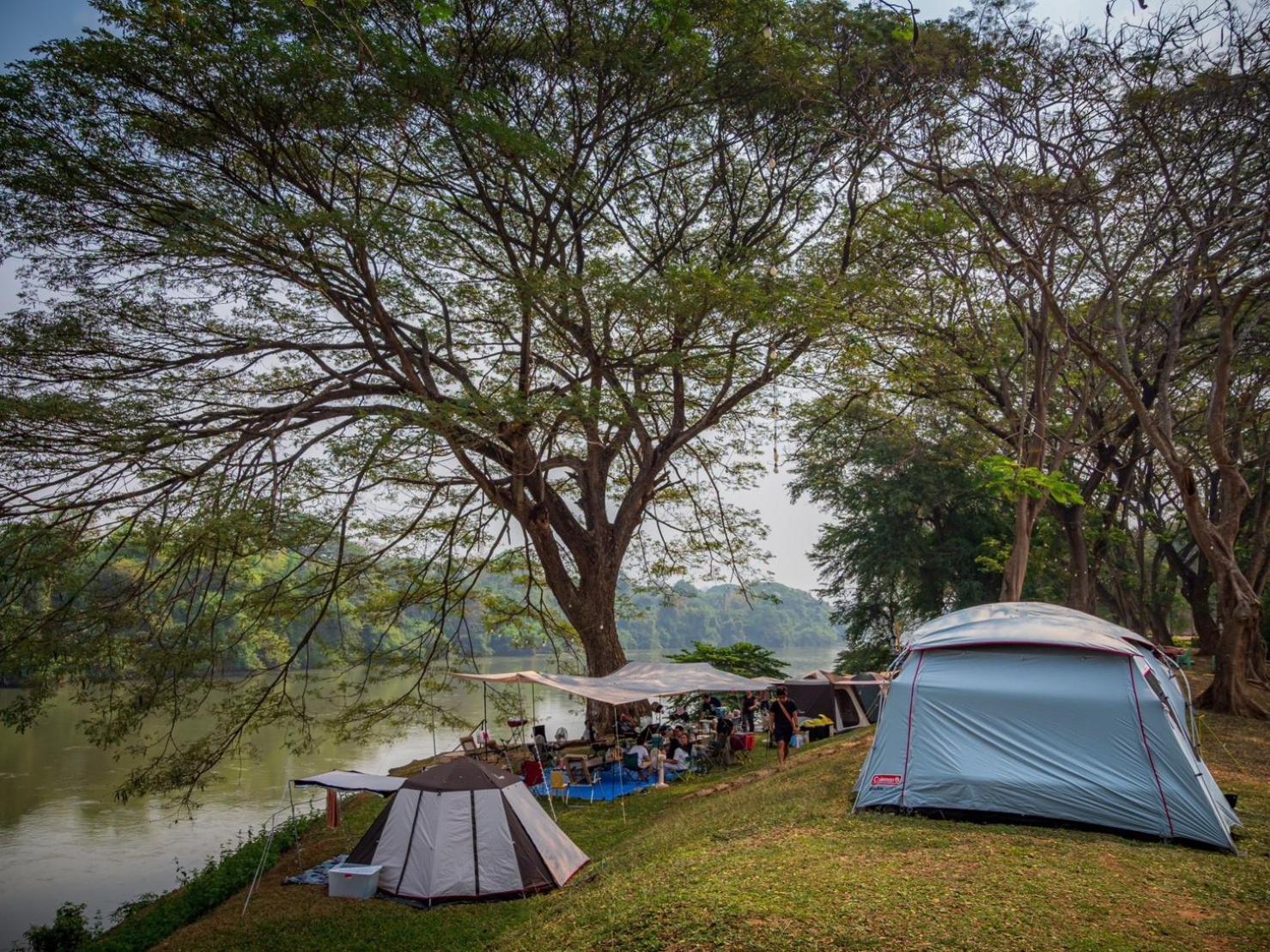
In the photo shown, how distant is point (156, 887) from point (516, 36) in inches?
545

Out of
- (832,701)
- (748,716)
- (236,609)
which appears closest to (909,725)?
(236,609)

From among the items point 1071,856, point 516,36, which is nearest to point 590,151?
point 516,36

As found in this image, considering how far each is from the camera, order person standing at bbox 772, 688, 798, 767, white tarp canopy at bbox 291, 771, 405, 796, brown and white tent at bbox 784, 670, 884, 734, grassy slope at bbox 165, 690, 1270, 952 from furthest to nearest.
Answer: brown and white tent at bbox 784, 670, 884, 734, person standing at bbox 772, 688, 798, 767, white tarp canopy at bbox 291, 771, 405, 796, grassy slope at bbox 165, 690, 1270, 952

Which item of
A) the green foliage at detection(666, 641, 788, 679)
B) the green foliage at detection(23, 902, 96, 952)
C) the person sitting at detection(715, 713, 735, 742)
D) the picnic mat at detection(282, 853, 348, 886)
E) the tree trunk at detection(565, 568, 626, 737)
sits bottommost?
the green foliage at detection(23, 902, 96, 952)

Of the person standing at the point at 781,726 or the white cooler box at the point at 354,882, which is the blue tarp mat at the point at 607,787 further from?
the white cooler box at the point at 354,882

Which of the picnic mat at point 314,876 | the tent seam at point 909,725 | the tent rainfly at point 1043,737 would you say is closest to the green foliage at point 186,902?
the picnic mat at point 314,876

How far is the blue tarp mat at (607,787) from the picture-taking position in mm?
13062

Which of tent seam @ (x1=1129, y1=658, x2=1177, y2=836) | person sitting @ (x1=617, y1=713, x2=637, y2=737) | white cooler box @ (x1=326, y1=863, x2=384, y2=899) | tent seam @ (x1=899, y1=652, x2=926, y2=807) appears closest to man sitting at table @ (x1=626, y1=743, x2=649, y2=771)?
person sitting @ (x1=617, y1=713, x2=637, y2=737)

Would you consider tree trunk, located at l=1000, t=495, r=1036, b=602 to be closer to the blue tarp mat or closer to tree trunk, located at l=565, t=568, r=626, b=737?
the blue tarp mat

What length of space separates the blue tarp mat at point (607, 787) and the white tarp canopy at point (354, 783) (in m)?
3.72

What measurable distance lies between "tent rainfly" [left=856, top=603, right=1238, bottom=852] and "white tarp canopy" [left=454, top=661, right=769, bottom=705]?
4.52m

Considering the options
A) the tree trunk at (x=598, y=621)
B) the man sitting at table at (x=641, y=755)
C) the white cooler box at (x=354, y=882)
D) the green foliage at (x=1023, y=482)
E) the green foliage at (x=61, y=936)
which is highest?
the green foliage at (x=1023, y=482)

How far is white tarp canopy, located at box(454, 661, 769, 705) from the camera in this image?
12.0 m

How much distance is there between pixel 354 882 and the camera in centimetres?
879
